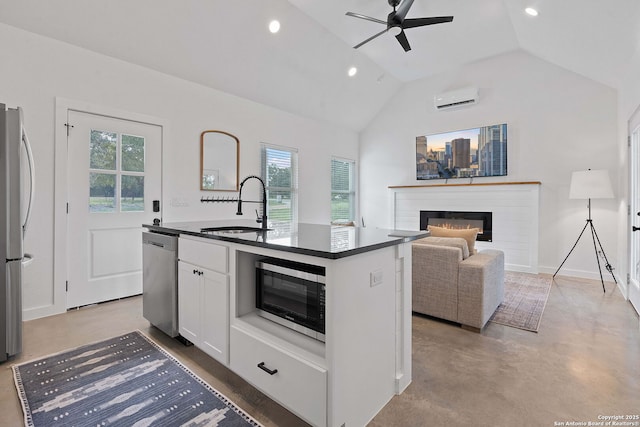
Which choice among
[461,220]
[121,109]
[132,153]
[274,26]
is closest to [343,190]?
[461,220]

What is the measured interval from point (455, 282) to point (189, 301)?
214cm

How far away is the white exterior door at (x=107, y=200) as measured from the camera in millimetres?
3160

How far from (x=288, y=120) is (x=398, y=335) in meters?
4.39

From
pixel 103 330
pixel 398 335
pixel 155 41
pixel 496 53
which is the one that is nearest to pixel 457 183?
pixel 496 53

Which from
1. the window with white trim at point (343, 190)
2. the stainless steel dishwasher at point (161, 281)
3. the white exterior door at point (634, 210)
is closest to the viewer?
the stainless steel dishwasher at point (161, 281)

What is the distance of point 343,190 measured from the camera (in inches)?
265

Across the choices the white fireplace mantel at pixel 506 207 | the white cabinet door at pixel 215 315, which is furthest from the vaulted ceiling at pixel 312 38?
the white cabinet door at pixel 215 315

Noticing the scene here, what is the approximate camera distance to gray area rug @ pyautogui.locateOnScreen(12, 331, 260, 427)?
157 cm

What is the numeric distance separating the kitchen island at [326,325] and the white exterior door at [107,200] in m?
1.86

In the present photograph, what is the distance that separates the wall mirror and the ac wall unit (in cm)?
370

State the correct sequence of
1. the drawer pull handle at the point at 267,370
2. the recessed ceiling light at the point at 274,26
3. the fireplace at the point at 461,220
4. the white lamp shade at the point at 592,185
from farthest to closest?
the fireplace at the point at 461,220 → the white lamp shade at the point at 592,185 → the recessed ceiling light at the point at 274,26 → the drawer pull handle at the point at 267,370

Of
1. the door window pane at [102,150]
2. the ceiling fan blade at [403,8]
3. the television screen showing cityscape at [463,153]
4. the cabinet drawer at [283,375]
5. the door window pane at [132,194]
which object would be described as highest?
the ceiling fan blade at [403,8]

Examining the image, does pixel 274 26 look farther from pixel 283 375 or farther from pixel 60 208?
pixel 283 375

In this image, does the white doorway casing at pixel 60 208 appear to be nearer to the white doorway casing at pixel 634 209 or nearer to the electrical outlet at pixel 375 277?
the electrical outlet at pixel 375 277
